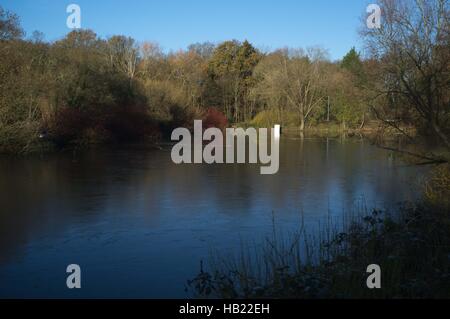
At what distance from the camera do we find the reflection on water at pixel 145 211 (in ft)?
21.0

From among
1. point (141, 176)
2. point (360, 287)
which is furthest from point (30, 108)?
point (360, 287)

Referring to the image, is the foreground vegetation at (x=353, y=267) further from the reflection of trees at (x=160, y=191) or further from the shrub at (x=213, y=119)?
the shrub at (x=213, y=119)

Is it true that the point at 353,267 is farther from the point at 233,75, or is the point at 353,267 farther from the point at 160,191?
the point at 233,75

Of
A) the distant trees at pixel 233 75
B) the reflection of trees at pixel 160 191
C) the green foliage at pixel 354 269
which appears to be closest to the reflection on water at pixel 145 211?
the reflection of trees at pixel 160 191

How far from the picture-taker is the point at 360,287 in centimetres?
466

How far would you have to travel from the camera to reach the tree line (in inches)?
351

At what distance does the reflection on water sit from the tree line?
1.63 metres

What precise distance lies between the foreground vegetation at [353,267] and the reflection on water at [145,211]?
0.83 metres

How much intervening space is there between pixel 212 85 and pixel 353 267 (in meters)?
42.3

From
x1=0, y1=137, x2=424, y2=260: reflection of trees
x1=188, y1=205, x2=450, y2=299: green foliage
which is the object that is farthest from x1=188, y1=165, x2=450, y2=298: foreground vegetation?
→ x1=0, y1=137, x2=424, y2=260: reflection of trees

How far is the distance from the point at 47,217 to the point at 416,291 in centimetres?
697

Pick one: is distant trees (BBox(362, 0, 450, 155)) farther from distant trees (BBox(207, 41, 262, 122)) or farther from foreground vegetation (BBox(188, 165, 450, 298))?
distant trees (BBox(207, 41, 262, 122))

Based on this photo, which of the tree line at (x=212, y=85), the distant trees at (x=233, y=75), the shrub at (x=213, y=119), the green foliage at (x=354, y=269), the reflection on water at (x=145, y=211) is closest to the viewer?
the green foliage at (x=354, y=269)

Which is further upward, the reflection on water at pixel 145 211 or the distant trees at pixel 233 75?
the distant trees at pixel 233 75
